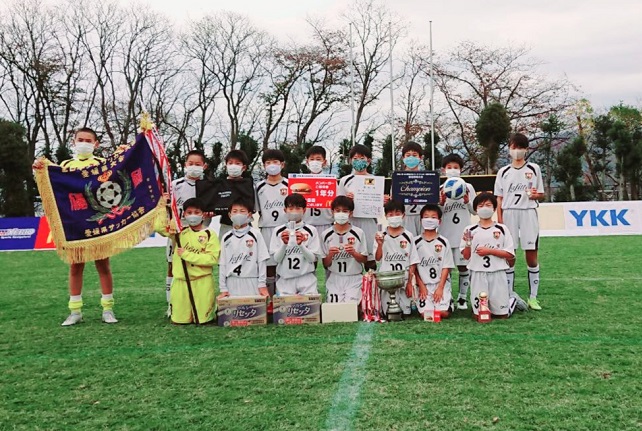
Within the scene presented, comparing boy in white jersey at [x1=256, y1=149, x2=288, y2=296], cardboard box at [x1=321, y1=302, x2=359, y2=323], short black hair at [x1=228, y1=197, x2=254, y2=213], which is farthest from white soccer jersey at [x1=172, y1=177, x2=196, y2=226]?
cardboard box at [x1=321, y1=302, x2=359, y2=323]

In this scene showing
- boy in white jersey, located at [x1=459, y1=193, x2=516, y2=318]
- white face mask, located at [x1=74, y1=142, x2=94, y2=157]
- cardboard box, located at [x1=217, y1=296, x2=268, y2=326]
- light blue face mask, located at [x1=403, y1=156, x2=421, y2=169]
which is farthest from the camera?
light blue face mask, located at [x1=403, y1=156, x2=421, y2=169]

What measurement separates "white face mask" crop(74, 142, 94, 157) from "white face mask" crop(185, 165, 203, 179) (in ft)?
3.17

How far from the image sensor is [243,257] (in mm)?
5703

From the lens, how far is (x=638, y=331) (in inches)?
188

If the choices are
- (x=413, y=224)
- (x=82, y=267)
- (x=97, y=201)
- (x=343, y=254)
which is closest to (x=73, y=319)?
(x=82, y=267)

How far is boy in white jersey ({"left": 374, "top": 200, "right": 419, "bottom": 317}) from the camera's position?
5.65 metres

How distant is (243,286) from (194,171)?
1322mm

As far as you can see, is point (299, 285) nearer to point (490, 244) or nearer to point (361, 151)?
point (361, 151)

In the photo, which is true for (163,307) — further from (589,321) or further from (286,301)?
(589,321)

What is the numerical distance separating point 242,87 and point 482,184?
26.8 metres

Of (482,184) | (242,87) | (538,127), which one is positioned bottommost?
(482,184)

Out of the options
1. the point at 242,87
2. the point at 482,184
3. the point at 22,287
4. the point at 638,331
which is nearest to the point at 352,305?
the point at 638,331

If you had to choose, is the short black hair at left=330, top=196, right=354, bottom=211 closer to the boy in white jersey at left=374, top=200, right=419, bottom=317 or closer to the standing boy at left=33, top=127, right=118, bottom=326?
→ the boy in white jersey at left=374, top=200, right=419, bottom=317

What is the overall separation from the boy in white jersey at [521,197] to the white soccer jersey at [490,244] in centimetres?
50
